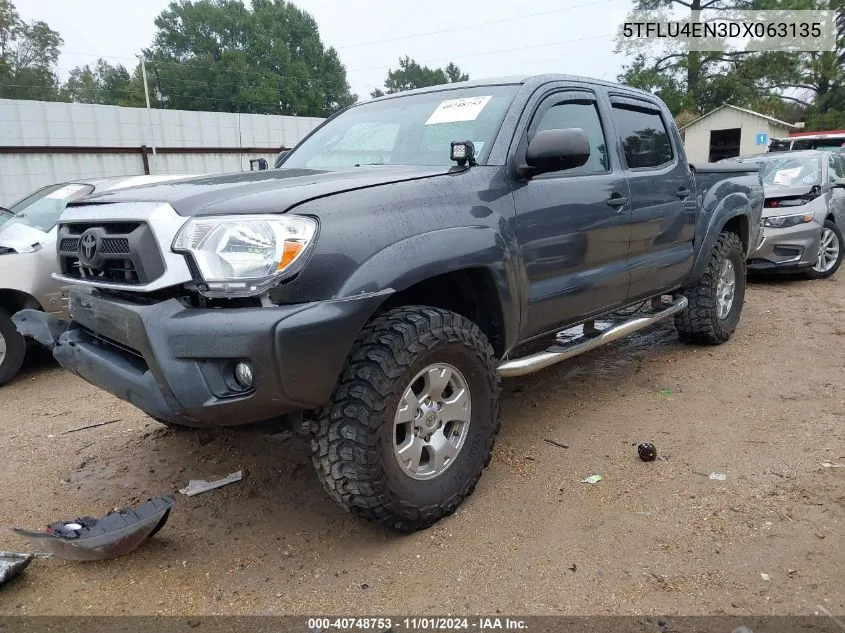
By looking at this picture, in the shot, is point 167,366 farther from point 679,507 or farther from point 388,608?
point 679,507

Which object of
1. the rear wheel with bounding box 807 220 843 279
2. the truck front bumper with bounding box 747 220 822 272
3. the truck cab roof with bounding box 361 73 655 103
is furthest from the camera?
the rear wheel with bounding box 807 220 843 279

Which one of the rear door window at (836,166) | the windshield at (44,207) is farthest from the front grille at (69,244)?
the rear door window at (836,166)

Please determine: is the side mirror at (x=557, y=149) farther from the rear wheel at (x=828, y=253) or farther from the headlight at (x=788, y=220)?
the rear wheel at (x=828, y=253)

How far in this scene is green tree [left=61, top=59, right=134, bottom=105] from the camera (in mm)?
53500

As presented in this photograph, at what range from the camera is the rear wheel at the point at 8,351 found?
4.96 m

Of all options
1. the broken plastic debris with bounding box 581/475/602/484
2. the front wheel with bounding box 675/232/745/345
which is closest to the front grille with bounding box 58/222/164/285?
the broken plastic debris with bounding box 581/475/602/484

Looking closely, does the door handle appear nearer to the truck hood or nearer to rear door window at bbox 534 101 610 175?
rear door window at bbox 534 101 610 175

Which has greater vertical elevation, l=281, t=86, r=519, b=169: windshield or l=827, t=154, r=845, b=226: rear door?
l=281, t=86, r=519, b=169: windshield

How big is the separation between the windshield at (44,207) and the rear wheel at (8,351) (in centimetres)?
89

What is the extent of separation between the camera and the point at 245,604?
2.33m

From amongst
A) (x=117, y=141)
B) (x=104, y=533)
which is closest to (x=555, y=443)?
(x=104, y=533)

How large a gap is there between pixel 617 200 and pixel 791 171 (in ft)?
19.8

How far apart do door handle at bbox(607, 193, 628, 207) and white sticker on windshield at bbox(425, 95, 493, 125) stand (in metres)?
0.89

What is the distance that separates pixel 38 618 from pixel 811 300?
738 cm
